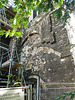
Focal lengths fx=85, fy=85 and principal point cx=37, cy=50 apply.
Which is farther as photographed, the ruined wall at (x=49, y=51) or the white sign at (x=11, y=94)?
the ruined wall at (x=49, y=51)

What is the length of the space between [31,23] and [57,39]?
3.05 metres

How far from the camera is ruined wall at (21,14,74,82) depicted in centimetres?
387

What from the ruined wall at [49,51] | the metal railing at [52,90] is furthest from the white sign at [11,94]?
the ruined wall at [49,51]

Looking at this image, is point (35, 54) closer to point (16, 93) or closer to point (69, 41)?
point (69, 41)

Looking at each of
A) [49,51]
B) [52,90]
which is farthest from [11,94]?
[49,51]

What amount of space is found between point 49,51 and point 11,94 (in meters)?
3.21

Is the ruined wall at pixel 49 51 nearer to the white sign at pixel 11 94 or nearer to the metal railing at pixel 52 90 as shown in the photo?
the metal railing at pixel 52 90

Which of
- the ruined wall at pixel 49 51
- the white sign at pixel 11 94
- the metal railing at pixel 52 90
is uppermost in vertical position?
the ruined wall at pixel 49 51

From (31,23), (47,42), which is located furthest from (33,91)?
Answer: (31,23)

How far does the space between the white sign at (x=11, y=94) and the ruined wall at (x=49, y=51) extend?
2300 mm

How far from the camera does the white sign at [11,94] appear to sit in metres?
1.75

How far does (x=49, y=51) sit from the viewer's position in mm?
4707

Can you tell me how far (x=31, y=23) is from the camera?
Result: 670 centimetres

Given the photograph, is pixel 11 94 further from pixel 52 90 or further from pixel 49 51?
pixel 49 51
